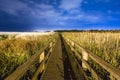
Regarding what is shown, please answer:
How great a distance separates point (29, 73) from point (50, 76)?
2.61ft

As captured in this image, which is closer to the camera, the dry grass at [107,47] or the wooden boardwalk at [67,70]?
the wooden boardwalk at [67,70]

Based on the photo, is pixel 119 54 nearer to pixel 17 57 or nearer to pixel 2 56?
pixel 17 57

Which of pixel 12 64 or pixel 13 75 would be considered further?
pixel 12 64

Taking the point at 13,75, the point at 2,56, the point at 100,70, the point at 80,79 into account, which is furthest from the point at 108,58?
the point at 13,75

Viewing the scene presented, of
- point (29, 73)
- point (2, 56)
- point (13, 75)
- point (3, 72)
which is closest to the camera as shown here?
point (13, 75)

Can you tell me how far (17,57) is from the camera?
24.6 ft

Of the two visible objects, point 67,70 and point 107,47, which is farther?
point 107,47

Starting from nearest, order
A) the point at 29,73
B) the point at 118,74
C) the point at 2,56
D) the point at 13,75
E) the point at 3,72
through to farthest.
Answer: the point at 13,75, the point at 118,74, the point at 3,72, the point at 29,73, the point at 2,56

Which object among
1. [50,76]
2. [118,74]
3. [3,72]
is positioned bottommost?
[50,76]

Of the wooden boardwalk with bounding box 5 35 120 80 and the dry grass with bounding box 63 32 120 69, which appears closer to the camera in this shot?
the wooden boardwalk with bounding box 5 35 120 80

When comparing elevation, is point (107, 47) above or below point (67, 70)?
above

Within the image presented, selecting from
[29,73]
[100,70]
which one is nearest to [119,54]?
[100,70]

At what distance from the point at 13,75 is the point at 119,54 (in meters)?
5.77

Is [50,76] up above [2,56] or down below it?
below
